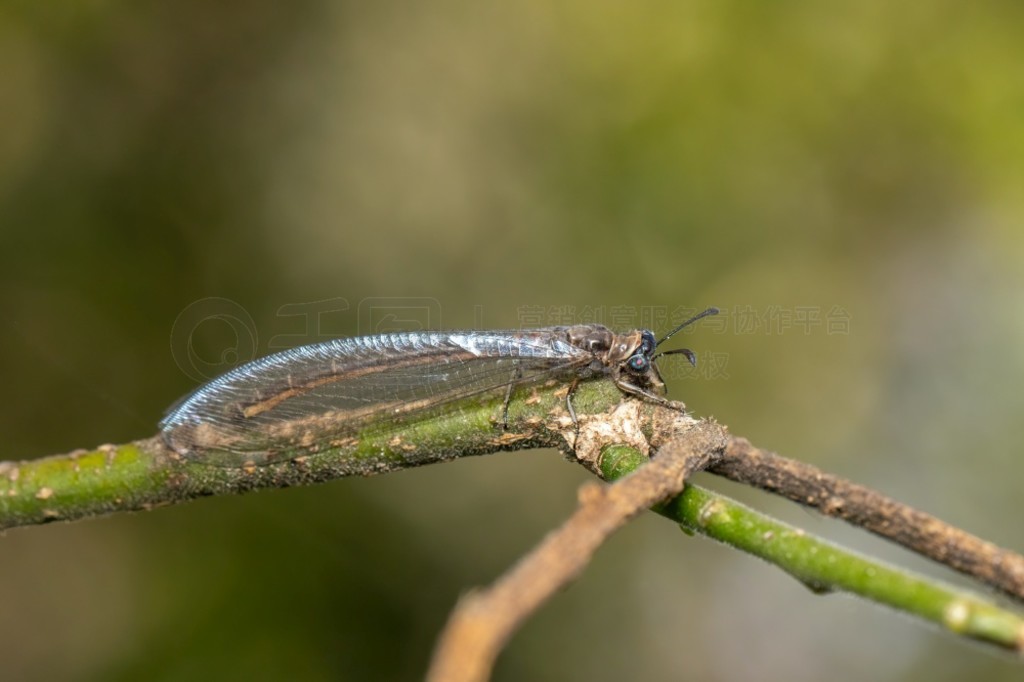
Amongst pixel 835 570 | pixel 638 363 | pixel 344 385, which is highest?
pixel 638 363

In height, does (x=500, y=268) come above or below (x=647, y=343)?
above

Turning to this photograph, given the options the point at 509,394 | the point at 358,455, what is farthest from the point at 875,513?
the point at 358,455

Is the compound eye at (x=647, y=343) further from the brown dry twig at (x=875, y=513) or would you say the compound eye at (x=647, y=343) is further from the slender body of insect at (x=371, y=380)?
the brown dry twig at (x=875, y=513)

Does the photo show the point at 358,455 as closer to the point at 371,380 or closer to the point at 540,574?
the point at 371,380

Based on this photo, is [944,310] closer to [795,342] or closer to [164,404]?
[795,342]

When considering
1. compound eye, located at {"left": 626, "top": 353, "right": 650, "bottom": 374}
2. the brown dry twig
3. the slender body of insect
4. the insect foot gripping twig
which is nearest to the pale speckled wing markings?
the slender body of insect

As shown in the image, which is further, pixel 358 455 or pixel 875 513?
pixel 358 455

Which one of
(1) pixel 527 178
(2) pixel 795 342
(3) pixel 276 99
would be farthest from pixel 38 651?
(2) pixel 795 342
